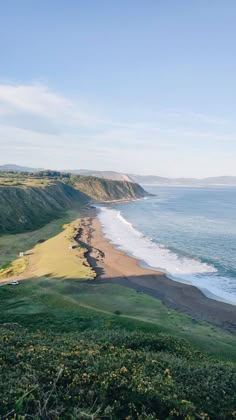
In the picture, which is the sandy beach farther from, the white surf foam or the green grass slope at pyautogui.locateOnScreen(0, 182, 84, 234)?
the green grass slope at pyautogui.locateOnScreen(0, 182, 84, 234)

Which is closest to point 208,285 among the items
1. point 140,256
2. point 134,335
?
point 140,256

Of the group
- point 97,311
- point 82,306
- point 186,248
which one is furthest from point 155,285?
point 186,248

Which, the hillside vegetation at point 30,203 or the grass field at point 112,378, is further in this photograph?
the hillside vegetation at point 30,203

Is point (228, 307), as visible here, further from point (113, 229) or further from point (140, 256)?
point (113, 229)

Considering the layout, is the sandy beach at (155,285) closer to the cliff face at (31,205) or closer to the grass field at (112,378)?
the grass field at (112,378)

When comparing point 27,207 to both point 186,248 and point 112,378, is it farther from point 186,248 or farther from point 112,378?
point 112,378

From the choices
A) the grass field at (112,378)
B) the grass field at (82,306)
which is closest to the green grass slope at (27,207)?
the grass field at (82,306)

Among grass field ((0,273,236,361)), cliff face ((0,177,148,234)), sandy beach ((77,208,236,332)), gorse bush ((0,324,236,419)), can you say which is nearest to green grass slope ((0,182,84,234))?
cliff face ((0,177,148,234))
